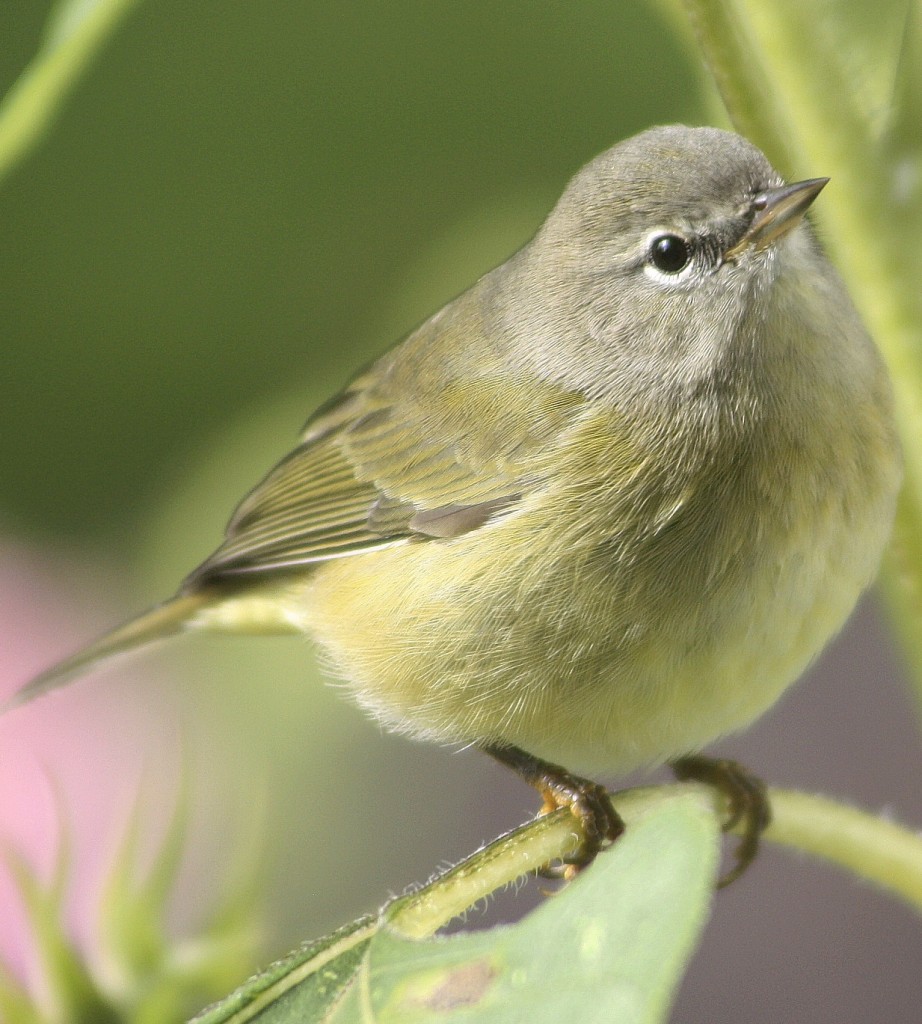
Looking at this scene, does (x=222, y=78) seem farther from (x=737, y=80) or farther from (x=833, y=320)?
(x=737, y=80)

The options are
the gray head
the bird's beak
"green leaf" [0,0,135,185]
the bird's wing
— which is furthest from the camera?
the bird's wing

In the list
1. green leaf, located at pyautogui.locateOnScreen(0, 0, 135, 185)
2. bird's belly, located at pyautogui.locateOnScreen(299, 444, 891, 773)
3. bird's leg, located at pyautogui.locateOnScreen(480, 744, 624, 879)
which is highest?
green leaf, located at pyautogui.locateOnScreen(0, 0, 135, 185)

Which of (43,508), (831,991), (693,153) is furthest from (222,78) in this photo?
(831,991)

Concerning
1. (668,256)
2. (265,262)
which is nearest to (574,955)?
(668,256)

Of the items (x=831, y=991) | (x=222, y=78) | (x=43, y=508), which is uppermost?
(x=222, y=78)

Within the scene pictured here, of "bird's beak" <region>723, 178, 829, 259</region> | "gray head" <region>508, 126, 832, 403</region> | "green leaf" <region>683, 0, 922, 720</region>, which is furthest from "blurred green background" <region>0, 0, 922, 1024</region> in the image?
"green leaf" <region>683, 0, 922, 720</region>

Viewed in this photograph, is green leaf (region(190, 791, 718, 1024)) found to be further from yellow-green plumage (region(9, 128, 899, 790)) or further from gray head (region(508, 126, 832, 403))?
gray head (region(508, 126, 832, 403))
